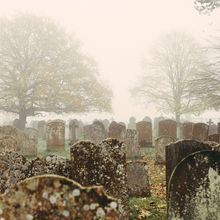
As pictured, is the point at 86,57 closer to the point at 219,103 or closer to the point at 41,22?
the point at 41,22

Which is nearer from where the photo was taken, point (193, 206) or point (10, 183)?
point (193, 206)

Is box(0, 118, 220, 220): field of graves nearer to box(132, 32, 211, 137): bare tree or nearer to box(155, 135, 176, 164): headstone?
box(155, 135, 176, 164): headstone

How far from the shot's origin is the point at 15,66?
30.1 meters

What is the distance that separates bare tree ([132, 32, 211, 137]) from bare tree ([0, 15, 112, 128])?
5442mm

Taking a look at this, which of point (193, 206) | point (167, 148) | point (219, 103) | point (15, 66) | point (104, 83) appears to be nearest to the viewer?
point (193, 206)

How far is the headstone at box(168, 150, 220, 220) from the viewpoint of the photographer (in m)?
5.19

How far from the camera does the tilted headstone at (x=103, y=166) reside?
6105 mm

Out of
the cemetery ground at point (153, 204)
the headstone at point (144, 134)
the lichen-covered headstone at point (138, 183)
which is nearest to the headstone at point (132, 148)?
the cemetery ground at point (153, 204)

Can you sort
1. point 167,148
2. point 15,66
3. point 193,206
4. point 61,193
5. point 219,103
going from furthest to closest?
1. point 15,66
2. point 219,103
3. point 167,148
4. point 193,206
5. point 61,193

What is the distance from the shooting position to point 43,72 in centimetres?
2939

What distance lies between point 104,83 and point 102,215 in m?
29.2

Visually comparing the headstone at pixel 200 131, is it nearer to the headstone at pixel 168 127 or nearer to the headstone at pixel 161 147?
the headstone at pixel 168 127

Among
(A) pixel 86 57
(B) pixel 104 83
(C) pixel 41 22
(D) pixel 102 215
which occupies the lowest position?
(D) pixel 102 215

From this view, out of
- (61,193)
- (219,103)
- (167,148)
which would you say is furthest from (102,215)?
(219,103)
